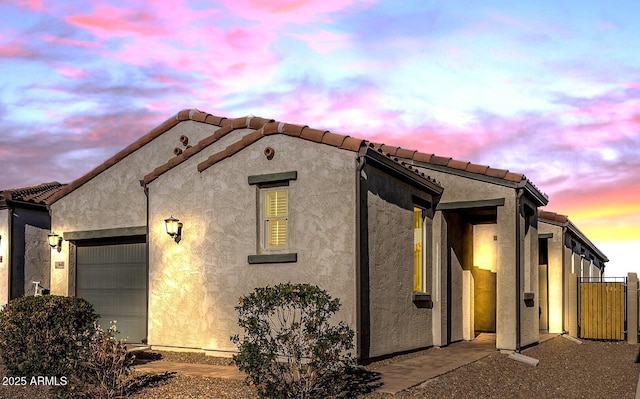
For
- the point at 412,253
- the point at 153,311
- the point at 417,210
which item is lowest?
the point at 153,311

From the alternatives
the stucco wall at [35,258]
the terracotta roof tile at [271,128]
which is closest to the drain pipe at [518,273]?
the terracotta roof tile at [271,128]

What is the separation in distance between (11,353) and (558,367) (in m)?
9.51

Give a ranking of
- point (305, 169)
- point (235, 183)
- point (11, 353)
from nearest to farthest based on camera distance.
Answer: point (11, 353) → point (305, 169) → point (235, 183)

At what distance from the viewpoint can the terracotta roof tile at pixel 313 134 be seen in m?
11.4

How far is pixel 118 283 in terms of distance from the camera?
51.0ft

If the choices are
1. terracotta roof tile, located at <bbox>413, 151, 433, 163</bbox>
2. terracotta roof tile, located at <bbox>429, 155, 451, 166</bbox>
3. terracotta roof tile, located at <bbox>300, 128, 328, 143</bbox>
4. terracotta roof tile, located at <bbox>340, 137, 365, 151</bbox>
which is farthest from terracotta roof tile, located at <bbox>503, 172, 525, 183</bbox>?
terracotta roof tile, located at <bbox>300, 128, 328, 143</bbox>

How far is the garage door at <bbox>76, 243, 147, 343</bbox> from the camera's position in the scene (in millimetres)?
15133

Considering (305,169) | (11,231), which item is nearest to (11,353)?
(305,169)

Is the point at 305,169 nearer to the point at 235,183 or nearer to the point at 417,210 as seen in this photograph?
the point at 235,183

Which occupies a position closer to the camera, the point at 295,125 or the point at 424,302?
the point at 295,125

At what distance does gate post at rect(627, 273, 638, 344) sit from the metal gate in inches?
8.4

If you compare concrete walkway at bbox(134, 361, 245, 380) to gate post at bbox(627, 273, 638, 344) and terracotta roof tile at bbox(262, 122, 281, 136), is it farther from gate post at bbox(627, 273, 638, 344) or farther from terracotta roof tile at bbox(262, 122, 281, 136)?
gate post at bbox(627, 273, 638, 344)

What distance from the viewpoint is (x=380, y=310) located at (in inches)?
461

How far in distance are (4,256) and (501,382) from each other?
1369 centimetres
